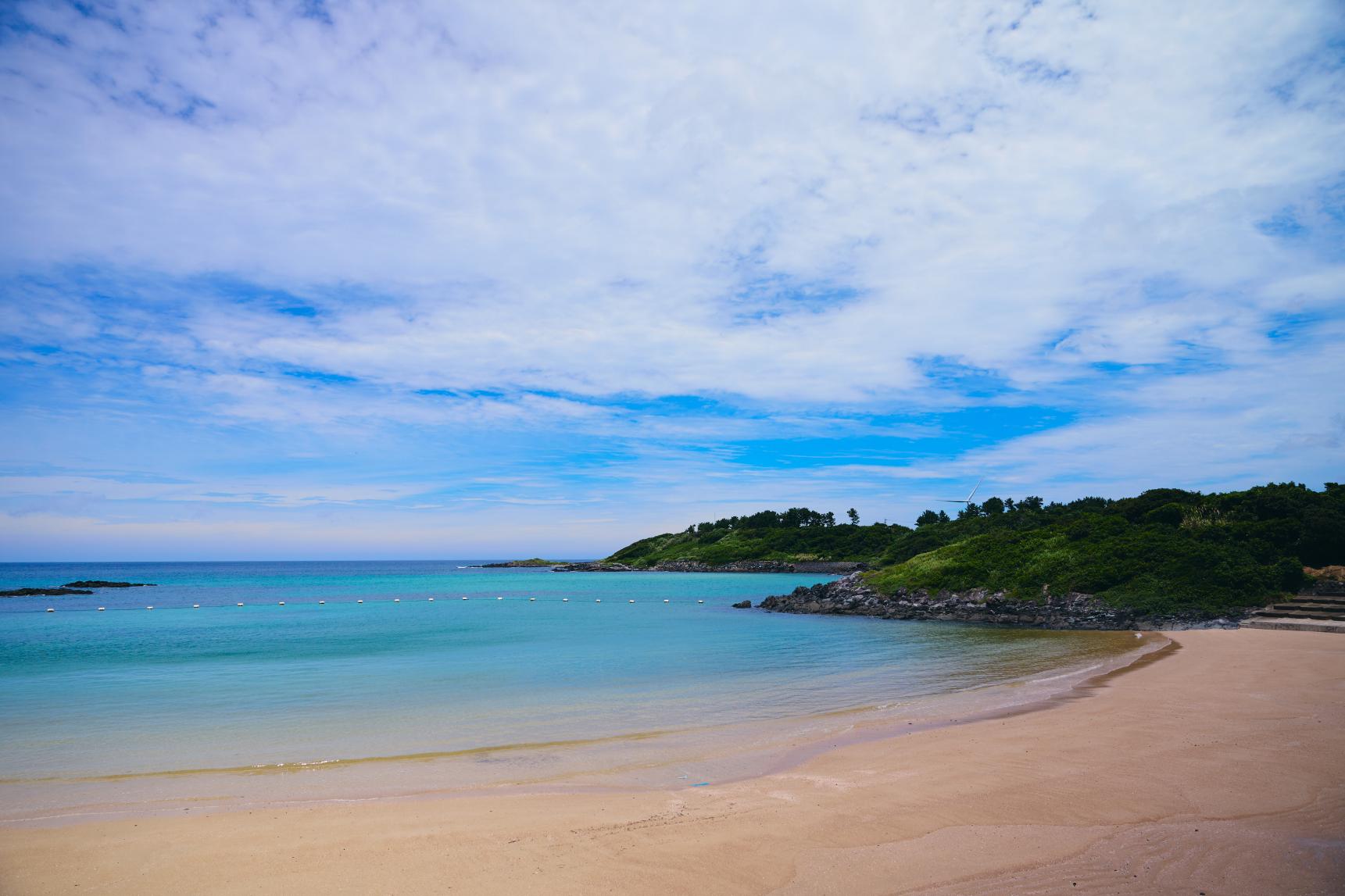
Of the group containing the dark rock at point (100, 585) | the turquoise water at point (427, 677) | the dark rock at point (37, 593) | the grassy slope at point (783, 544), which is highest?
the grassy slope at point (783, 544)

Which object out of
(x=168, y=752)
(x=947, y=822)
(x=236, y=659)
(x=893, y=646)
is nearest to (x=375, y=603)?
(x=236, y=659)

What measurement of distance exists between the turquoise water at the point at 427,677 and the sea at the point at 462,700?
9 cm

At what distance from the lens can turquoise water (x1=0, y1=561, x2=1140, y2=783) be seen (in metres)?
12.2

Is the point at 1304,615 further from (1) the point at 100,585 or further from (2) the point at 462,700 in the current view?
(1) the point at 100,585

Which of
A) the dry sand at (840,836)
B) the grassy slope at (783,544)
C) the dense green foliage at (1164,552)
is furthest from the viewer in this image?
the grassy slope at (783,544)

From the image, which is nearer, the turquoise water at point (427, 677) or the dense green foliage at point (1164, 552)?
the turquoise water at point (427, 677)

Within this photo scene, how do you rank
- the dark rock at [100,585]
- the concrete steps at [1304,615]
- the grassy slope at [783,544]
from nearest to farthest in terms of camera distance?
the concrete steps at [1304,615]
the dark rock at [100,585]
the grassy slope at [783,544]

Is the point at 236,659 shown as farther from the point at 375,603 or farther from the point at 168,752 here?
the point at 375,603

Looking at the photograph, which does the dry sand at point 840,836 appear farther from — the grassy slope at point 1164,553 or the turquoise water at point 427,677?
the grassy slope at point 1164,553

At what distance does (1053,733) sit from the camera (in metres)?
11.0

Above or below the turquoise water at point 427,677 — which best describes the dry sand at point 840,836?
above

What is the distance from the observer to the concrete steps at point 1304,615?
23394 mm

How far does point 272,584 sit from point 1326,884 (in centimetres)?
10404

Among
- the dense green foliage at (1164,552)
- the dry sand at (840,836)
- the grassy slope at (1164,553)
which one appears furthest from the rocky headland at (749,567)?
the dry sand at (840,836)
